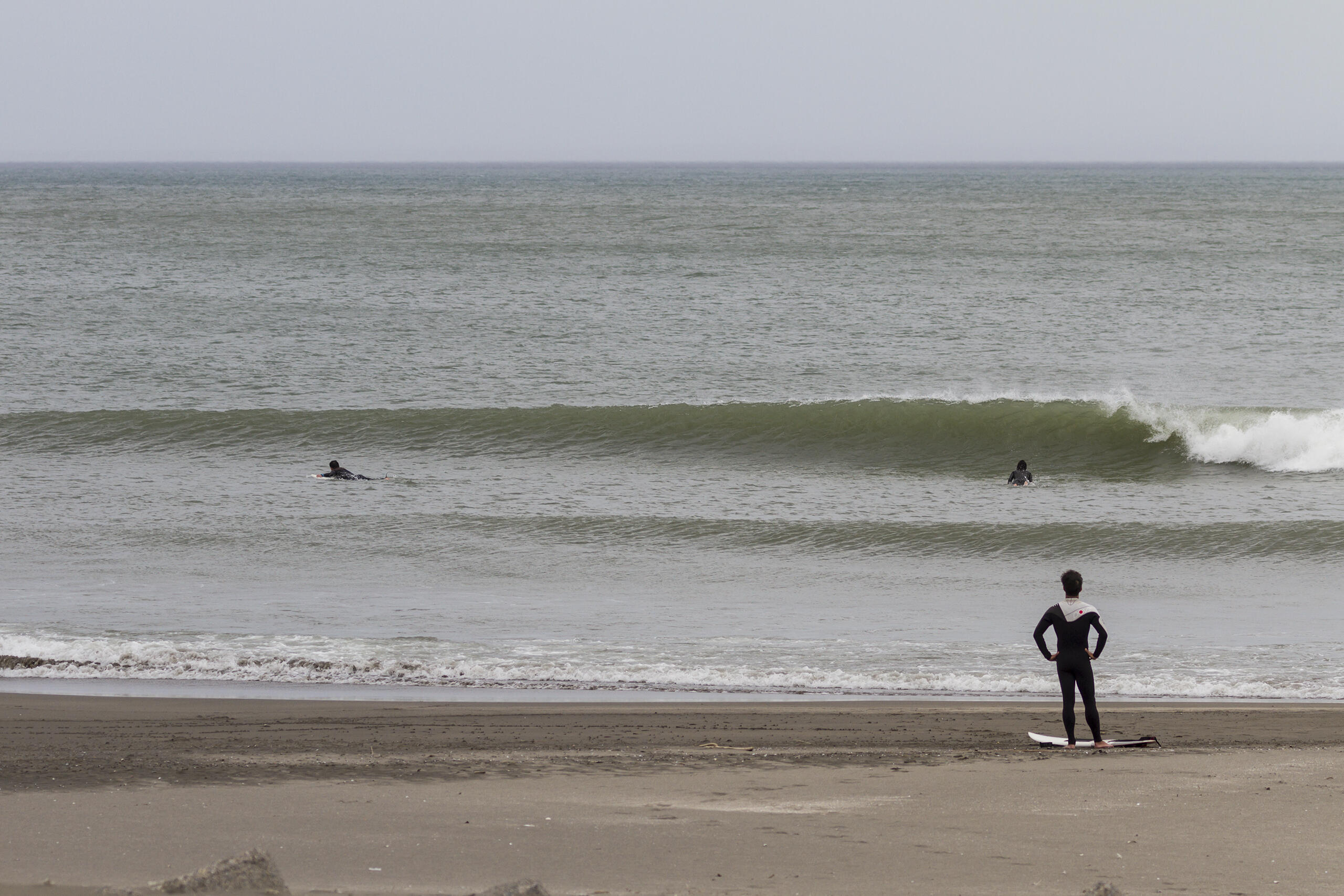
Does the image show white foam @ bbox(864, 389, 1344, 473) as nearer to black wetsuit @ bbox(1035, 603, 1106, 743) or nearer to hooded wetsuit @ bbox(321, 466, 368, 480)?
hooded wetsuit @ bbox(321, 466, 368, 480)

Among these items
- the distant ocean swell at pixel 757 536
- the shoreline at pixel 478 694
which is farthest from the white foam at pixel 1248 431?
the shoreline at pixel 478 694

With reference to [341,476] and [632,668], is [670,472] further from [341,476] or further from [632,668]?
[632,668]

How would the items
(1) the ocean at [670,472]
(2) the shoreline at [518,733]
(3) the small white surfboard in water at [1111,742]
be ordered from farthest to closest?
1. (1) the ocean at [670,472]
2. (3) the small white surfboard in water at [1111,742]
3. (2) the shoreline at [518,733]

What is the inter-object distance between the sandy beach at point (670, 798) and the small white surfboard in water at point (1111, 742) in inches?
3.5

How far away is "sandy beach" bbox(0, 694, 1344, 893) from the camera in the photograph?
5.48 metres

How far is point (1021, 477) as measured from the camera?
19172mm

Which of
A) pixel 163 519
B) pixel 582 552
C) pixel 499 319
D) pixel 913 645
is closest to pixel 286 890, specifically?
pixel 913 645

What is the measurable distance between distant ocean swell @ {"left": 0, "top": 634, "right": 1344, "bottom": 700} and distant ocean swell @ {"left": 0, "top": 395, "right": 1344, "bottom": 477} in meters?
10.7

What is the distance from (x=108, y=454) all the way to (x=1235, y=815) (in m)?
19.0

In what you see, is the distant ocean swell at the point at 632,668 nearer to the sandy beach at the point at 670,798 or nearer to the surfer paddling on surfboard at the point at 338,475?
the sandy beach at the point at 670,798

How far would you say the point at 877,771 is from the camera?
710 cm

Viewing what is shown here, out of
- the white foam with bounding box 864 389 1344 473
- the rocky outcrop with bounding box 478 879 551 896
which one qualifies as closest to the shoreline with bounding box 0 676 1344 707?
the rocky outcrop with bounding box 478 879 551 896

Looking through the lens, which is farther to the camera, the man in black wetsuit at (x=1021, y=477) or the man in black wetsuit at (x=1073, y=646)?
Answer: the man in black wetsuit at (x=1021, y=477)

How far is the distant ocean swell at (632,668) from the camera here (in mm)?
9703
